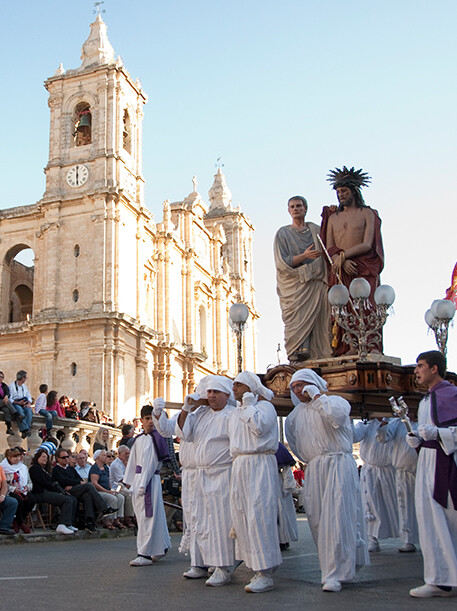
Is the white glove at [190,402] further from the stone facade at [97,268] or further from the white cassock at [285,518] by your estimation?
the stone facade at [97,268]

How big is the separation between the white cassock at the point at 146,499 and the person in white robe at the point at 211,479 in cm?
116

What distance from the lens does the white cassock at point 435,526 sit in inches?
203

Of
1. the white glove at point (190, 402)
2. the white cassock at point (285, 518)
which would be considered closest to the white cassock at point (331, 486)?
the white glove at point (190, 402)

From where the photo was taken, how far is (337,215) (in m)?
8.02

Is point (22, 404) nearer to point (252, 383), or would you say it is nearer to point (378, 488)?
point (378, 488)

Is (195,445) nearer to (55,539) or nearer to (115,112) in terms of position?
(55,539)

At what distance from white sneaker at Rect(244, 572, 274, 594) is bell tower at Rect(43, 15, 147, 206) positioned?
25403mm

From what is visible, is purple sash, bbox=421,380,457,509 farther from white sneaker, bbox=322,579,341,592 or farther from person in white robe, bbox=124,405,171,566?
person in white robe, bbox=124,405,171,566

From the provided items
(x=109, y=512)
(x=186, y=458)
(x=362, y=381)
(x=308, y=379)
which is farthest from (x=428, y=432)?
(x=109, y=512)

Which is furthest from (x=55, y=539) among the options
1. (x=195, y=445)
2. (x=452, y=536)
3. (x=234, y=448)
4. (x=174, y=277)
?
(x=174, y=277)

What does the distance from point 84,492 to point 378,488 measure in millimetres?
4764

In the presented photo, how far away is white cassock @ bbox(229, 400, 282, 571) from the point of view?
18.9 feet

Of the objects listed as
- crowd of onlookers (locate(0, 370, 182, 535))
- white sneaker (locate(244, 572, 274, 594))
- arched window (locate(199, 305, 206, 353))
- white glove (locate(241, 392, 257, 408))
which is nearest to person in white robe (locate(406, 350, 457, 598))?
white sneaker (locate(244, 572, 274, 594))

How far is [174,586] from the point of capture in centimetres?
587
